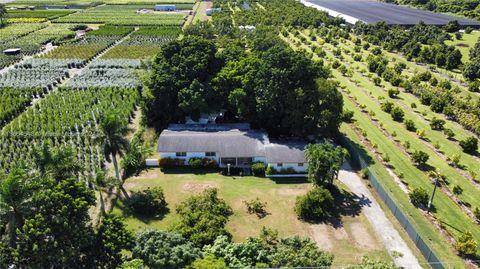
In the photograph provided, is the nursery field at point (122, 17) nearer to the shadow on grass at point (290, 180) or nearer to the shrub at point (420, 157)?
the shadow on grass at point (290, 180)

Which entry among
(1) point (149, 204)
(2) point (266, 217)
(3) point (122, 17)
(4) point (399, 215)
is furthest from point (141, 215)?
(3) point (122, 17)

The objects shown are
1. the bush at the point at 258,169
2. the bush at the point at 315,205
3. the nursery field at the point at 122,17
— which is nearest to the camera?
the bush at the point at 315,205

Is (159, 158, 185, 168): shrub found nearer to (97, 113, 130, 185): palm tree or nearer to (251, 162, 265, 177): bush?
(97, 113, 130, 185): palm tree

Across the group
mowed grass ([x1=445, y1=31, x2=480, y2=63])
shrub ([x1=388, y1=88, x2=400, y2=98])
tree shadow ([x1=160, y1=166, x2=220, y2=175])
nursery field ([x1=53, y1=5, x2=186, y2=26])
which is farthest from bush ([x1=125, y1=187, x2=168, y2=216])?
nursery field ([x1=53, y1=5, x2=186, y2=26])

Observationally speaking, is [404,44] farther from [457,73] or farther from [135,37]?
[135,37]

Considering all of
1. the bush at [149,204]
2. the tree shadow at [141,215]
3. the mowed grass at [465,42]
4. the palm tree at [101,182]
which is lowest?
the tree shadow at [141,215]

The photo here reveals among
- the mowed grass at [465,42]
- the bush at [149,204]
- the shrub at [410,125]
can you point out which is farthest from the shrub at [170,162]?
the mowed grass at [465,42]

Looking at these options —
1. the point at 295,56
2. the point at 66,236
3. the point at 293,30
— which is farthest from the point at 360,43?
the point at 66,236
